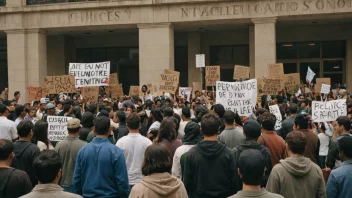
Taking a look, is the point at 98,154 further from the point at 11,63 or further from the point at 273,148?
the point at 11,63

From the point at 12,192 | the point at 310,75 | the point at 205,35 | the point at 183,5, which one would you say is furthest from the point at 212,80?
the point at 12,192

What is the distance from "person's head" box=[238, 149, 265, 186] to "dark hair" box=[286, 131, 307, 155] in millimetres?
1194

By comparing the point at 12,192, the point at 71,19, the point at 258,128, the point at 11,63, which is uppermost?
the point at 71,19

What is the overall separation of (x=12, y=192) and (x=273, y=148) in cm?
374

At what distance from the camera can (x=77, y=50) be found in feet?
101

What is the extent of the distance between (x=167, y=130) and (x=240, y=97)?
175 inches

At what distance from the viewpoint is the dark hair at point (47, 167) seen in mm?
4148

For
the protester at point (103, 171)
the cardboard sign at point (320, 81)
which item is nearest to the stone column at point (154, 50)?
the cardboard sign at point (320, 81)

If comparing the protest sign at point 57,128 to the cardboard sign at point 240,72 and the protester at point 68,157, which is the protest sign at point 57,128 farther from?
the cardboard sign at point 240,72

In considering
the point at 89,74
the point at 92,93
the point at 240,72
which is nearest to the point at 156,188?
the point at 89,74

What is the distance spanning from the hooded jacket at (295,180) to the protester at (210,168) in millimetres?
683

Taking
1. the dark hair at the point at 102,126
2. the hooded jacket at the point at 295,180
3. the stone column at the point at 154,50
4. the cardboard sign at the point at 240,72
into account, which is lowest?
the hooded jacket at the point at 295,180

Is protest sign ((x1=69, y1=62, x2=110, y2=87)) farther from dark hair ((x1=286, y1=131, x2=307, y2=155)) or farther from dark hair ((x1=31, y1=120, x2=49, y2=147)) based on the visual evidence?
dark hair ((x1=286, y1=131, x2=307, y2=155))

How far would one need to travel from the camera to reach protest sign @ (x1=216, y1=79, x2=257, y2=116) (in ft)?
36.3
